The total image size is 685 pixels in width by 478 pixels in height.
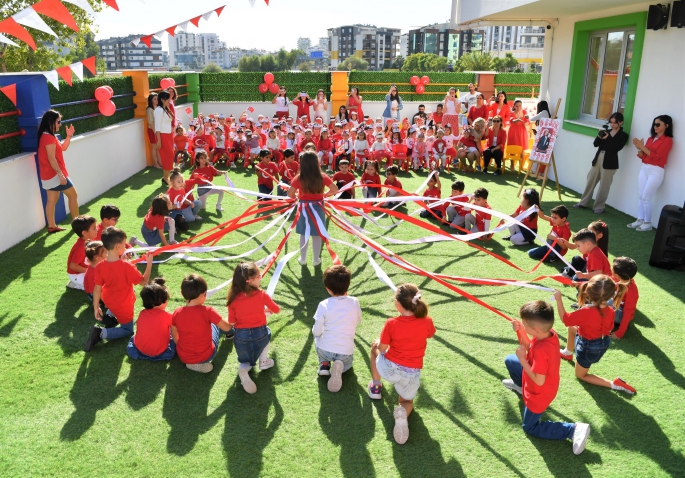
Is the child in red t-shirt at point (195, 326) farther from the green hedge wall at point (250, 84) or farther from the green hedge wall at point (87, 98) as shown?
the green hedge wall at point (250, 84)

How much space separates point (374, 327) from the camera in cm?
520

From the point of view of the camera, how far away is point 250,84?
1939 centimetres

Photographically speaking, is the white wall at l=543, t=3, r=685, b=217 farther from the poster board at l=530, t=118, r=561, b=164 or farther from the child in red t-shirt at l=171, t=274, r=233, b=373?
the child in red t-shirt at l=171, t=274, r=233, b=373

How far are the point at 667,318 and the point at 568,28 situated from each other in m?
7.96

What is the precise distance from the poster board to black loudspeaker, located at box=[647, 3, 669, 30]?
220 centimetres

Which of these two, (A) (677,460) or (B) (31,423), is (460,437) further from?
(B) (31,423)

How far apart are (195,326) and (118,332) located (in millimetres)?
1063

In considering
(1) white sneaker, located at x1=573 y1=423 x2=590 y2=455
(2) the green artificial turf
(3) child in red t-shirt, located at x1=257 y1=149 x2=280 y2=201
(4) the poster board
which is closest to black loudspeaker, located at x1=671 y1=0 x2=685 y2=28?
(4) the poster board

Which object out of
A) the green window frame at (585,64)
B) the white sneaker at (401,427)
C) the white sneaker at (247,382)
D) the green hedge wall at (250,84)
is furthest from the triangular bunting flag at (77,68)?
the green hedge wall at (250,84)

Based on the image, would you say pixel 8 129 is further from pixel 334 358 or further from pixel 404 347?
pixel 404 347

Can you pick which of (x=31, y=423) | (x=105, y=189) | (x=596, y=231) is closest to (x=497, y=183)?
(x=596, y=231)

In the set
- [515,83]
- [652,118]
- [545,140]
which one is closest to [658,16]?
[652,118]

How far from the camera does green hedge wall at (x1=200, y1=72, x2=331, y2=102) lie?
19.0 m

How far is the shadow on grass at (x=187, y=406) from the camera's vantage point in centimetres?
362
